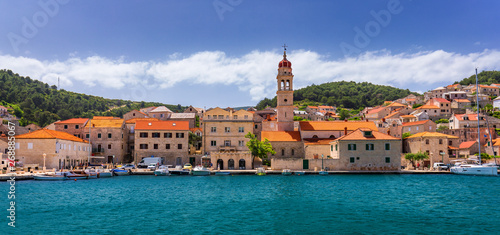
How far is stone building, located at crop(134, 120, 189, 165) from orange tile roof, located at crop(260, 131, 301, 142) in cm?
1296

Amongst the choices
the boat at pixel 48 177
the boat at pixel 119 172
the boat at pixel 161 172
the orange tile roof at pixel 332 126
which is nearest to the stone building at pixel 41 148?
the boat at pixel 48 177

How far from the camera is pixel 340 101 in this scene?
168750 millimetres

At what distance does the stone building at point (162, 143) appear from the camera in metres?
59.8

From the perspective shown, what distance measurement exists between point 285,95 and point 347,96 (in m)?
119

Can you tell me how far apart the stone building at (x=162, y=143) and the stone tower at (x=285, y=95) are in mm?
16557

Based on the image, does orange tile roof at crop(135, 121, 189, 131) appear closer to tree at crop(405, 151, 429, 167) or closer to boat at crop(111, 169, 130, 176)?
boat at crop(111, 169, 130, 176)

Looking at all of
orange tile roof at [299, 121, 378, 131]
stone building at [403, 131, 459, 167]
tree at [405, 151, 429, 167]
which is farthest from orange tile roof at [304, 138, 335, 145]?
stone building at [403, 131, 459, 167]

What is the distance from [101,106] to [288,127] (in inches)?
4959

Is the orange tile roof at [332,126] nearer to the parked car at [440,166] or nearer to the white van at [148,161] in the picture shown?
the parked car at [440,166]

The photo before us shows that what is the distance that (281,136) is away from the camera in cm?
5994

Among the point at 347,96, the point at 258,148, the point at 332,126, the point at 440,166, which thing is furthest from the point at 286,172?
the point at 347,96

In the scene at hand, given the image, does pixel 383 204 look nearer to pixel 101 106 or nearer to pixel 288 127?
pixel 288 127

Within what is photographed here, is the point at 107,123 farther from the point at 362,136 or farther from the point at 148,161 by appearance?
the point at 362,136

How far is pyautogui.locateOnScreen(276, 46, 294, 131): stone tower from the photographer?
63.2 meters
